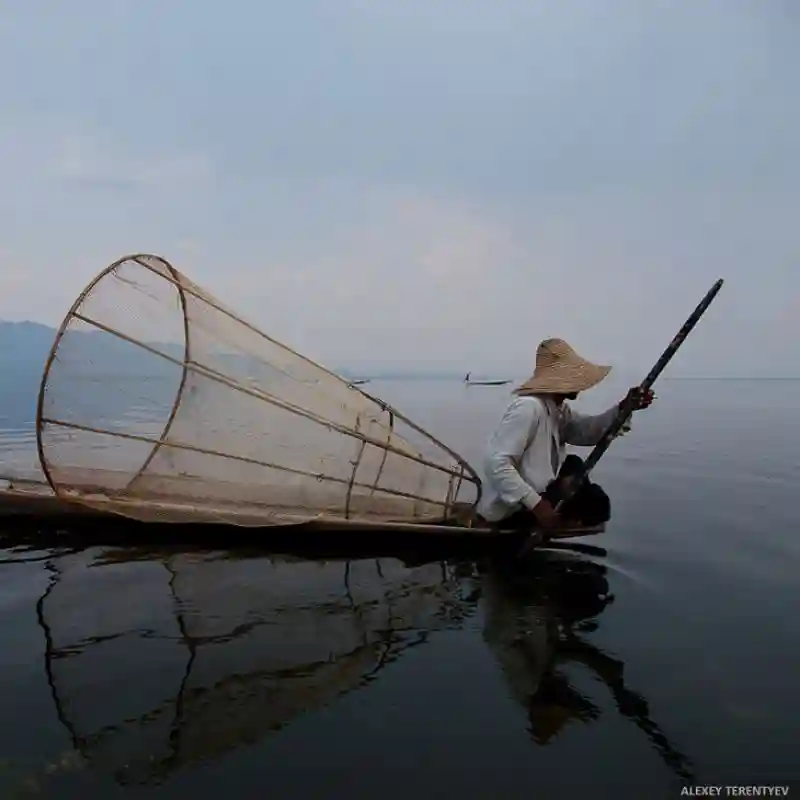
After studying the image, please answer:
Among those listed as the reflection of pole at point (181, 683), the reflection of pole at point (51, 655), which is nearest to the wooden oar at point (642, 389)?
the reflection of pole at point (181, 683)

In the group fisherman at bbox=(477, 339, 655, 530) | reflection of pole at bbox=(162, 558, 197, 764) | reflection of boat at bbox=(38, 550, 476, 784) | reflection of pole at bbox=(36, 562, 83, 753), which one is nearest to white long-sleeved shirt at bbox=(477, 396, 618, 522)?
fisherman at bbox=(477, 339, 655, 530)

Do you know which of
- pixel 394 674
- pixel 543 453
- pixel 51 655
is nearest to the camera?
pixel 394 674

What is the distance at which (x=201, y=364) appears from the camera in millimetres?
6211

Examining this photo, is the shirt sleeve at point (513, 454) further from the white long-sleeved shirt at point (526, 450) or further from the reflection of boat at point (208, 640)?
the reflection of boat at point (208, 640)

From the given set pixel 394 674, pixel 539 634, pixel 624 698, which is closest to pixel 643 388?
pixel 539 634

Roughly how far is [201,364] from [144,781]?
12.5 feet

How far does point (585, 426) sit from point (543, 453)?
66 centimetres

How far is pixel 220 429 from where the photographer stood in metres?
6.25

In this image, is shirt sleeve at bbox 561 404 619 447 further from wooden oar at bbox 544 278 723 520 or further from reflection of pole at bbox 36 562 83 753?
reflection of pole at bbox 36 562 83 753

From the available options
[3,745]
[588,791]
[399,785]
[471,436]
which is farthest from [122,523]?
[471,436]

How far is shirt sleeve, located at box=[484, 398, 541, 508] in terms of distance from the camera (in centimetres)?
540

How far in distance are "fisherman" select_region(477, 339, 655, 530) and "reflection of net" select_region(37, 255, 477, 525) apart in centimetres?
84

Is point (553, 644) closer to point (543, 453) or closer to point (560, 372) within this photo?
point (543, 453)

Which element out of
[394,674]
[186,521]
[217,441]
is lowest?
[394,674]
